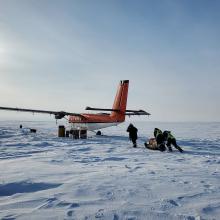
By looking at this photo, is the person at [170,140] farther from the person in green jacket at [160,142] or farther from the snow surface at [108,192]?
the snow surface at [108,192]

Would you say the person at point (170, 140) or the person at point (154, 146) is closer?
the person at point (170, 140)

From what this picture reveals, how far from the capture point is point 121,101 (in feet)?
101

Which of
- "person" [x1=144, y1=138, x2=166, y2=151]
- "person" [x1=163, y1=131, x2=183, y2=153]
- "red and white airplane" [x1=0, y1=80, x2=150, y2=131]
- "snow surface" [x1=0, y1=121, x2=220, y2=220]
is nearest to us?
"snow surface" [x1=0, y1=121, x2=220, y2=220]

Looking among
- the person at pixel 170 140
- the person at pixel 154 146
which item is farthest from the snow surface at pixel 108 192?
the person at pixel 154 146

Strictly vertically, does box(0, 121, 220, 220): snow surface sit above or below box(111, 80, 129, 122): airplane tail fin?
below

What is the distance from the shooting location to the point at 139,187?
7.14 m

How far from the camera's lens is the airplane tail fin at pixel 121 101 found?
100ft

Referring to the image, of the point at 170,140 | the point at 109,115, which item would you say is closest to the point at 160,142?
the point at 170,140

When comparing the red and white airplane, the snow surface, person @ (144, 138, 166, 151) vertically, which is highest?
the red and white airplane

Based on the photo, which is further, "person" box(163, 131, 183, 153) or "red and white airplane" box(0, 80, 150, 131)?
"red and white airplane" box(0, 80, 150, 131)

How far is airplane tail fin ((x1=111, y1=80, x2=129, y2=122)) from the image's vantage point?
30.6 meters

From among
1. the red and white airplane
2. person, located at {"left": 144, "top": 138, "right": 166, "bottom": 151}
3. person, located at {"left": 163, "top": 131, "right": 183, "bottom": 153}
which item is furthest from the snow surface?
the red and white airplane

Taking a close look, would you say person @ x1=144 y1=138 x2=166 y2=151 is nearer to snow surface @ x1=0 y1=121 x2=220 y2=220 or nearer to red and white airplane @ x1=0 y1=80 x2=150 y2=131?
snow surface @ x1=0 y1=121 x2=220 y2=220

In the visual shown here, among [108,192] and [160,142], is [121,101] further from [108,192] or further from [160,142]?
[108,192]
